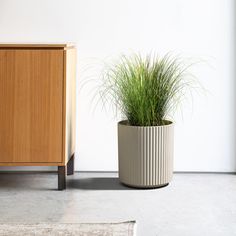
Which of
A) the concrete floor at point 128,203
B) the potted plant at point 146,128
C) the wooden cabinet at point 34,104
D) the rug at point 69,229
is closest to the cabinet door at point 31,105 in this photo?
the wooden cabinet at point 34,104

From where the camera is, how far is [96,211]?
2.20m

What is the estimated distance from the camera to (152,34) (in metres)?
2.79

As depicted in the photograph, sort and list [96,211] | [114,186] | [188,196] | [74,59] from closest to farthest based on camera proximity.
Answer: [96,211] → [188,196] → [114,186] → [74,59]

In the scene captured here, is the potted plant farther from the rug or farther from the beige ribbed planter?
the rug

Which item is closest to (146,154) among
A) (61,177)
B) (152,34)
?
(61,177)

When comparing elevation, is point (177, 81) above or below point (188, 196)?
above

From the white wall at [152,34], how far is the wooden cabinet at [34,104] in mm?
360

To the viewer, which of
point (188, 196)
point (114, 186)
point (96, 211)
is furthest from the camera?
point (114, 186)

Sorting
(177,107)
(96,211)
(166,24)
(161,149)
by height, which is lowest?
(96,211)

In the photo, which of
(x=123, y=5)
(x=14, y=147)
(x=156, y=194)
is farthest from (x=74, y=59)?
(x=156, y=194)

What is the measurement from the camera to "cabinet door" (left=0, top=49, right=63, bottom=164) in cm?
241

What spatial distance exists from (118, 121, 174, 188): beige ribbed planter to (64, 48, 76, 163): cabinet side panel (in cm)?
26

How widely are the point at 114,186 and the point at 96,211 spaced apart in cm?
38

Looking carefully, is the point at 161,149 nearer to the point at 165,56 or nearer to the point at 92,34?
the point at 165,56
